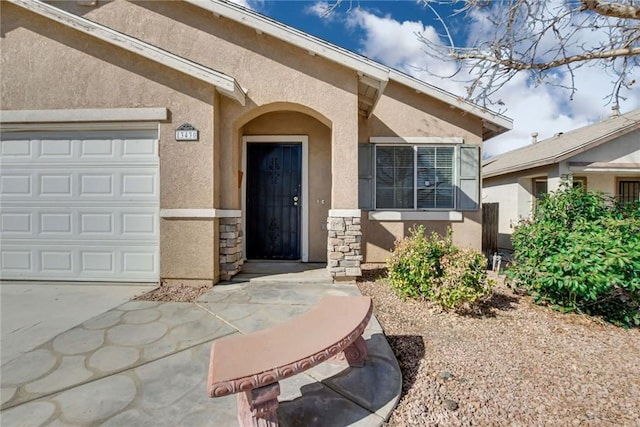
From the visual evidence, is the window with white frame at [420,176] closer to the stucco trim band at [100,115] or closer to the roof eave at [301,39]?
the roof eave at [301,39]

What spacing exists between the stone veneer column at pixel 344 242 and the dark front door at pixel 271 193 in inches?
66.7

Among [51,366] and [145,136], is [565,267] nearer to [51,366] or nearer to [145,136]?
[51,366]

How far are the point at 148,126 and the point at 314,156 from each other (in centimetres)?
321

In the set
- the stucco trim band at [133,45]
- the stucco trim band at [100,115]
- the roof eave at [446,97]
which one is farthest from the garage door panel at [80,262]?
the roof eave at [446,97]

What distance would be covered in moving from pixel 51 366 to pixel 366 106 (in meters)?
6.29

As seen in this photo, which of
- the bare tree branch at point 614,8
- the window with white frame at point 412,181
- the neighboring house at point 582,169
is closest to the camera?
the bare tree branch at point 614,8

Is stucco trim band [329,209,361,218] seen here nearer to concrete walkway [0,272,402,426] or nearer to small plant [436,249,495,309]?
small plant [436,249,495,309]

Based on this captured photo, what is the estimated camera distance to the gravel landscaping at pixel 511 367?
2160 mm

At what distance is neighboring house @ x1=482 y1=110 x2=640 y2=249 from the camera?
8109 millimetres

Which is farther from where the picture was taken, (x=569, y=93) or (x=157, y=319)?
(x=569, y=93)

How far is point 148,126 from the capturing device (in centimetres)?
477

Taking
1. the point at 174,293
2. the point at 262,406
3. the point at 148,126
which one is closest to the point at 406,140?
the point at 148,126

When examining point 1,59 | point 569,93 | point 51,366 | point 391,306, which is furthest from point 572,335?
point 1,59

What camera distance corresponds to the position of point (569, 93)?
4.61 metres
